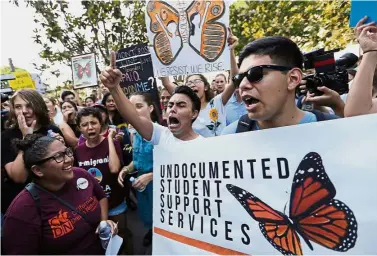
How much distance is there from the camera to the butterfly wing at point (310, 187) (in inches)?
45.1

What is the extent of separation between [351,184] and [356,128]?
19 cm

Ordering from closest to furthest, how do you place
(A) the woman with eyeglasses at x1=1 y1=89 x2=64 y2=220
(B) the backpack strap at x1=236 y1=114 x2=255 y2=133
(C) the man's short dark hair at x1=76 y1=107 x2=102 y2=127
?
(B) the backpack strap at x1=236 y1=114 x2=255 y2=133, (A) the woman with eyeglasses at x1=1 y1=89 x2=64 y2=220, (C) the man's short dark hair at x1=76 y1=107 x2=102 y2=127

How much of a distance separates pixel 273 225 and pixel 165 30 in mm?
2238

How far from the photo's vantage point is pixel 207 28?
286 centimetres

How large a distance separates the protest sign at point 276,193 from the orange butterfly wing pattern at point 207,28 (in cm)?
138

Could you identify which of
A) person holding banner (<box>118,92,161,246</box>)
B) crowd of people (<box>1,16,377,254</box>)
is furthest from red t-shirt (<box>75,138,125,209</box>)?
person holding banner (<box>118,92,161,246</box>)

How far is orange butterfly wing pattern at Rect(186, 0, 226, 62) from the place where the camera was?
2.79m

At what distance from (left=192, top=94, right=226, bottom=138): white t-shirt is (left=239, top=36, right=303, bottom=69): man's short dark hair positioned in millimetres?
1592

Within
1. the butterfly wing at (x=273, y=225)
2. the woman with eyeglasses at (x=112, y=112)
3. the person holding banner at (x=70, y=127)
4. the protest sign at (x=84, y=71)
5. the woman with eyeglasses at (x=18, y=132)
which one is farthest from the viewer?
the protest sign at (x=84, y=71)

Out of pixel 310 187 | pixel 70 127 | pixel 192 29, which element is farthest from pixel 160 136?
pixel 70 127

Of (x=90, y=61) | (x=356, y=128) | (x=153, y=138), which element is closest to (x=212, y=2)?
(x=153, y=138)

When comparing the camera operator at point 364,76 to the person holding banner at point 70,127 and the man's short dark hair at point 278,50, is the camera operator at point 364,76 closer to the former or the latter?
the man's short dark hair at point 278,50

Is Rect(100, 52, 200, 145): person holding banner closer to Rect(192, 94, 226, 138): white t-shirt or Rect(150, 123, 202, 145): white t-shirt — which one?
Rect(150, 123, 202, 145): white t-shirt

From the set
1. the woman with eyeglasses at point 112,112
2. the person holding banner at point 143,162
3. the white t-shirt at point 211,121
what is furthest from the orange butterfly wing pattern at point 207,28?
the woman with eyeglasses at point 112,112
